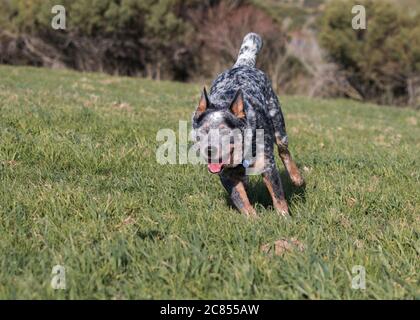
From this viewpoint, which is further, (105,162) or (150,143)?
(150,143)

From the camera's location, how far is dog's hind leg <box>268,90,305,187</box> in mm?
5863

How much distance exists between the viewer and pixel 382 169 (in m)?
6.85

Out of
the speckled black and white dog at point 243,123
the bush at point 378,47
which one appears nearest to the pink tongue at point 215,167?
the speckled black and white dog at point 243,123

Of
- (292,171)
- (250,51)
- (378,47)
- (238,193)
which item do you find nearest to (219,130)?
(238,193)

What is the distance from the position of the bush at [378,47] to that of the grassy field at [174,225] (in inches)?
1157

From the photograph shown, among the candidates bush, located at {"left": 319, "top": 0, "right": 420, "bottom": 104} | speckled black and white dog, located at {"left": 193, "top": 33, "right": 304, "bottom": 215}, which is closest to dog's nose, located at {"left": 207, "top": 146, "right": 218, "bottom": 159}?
speckled black and white dog, located at {"left": 193, "top": 33, "right": 304, "bottom": 215}

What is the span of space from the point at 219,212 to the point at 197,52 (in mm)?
36813

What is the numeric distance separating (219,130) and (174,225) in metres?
0.89

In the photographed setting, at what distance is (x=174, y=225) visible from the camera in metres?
4.37

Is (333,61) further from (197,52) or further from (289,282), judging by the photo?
(289,282)

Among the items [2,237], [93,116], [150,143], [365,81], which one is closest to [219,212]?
[2,237]

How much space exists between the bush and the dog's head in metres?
33.1
